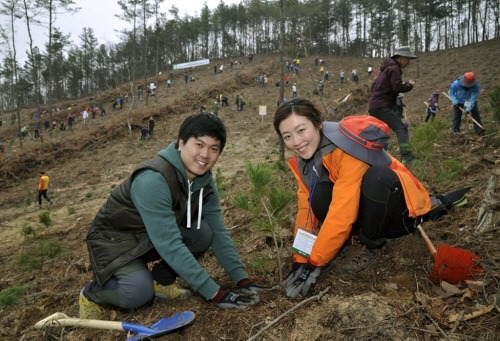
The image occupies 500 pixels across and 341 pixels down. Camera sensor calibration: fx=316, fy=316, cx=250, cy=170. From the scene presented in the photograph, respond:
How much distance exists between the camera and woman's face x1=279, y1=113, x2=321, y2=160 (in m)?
2.02

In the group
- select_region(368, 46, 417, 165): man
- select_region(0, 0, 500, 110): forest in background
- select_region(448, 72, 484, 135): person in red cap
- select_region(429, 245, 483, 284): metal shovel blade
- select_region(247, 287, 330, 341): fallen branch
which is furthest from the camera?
select_region(0, 0, 500, 110): forest in background

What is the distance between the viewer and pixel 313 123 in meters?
2.04

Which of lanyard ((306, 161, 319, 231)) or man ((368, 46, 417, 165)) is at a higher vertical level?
man ((368, 46, 417, 165))

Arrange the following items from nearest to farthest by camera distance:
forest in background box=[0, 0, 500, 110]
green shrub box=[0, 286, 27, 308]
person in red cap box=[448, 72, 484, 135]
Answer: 1. green shrub box=[0, 286, 27, 308]
2. person in red cap box=[448, 72, 484, 135]
3. forest in background box=[0, 0, 500, 110]

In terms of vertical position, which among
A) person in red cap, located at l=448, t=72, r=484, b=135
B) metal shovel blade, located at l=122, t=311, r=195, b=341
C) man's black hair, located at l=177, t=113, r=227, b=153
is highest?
person in red cap, located at l=448, t=72, r=484, b=135

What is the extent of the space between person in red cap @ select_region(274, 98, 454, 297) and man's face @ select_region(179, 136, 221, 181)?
476 millimetres

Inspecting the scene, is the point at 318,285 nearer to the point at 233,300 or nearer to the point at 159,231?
the point at 233,300

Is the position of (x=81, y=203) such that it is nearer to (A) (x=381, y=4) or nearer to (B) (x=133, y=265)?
(B) (x=133, y=265)

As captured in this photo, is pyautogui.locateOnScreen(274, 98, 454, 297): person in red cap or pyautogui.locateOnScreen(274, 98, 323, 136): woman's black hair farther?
pyautogui.locateOnScreen(274, 98, 323, 136): woman's black hair

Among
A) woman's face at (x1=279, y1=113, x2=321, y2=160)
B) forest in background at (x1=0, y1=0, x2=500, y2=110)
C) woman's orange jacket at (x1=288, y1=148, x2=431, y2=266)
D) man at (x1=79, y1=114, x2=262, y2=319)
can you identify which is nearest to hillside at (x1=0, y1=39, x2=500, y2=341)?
man at (x1=79, y1=114, x2=262, y2=319)

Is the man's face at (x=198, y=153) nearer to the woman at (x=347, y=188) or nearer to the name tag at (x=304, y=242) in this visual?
the woman at (x=347, y=188)

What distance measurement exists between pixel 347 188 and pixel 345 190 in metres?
0.02

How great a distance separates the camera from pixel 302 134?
202 cm

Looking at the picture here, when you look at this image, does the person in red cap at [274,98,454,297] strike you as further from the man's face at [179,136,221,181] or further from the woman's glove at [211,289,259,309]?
the man's face at [179,136,221,181]
